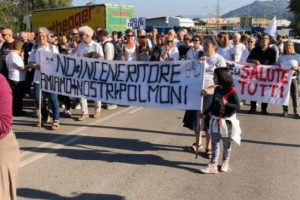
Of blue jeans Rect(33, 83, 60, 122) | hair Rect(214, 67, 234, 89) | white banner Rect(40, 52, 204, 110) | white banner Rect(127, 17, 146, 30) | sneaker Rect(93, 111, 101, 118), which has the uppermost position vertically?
white banner Rect(127, 17, 146, 30)

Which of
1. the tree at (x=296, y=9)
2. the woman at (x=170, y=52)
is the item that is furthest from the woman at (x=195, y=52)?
the tree at (x=296, y=9)

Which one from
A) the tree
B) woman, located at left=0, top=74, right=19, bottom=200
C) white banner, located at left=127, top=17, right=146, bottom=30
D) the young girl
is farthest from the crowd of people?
the tree

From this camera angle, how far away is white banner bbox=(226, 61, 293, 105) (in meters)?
10.5

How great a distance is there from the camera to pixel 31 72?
11594 mm

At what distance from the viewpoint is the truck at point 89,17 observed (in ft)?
88.8

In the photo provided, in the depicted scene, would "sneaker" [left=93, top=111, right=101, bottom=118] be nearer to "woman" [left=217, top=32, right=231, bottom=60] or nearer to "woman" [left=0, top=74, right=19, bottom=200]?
"woman" [left=217, top=32, right=231, bottom=60]

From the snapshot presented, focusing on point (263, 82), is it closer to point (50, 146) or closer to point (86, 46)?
point (86, 46)

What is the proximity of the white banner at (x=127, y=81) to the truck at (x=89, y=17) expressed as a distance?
17.5m

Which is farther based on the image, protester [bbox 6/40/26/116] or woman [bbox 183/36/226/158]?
protester [bbox 6/40/26/116]

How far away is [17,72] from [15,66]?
7.0 inches

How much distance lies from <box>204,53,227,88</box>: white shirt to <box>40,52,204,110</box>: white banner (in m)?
0.09

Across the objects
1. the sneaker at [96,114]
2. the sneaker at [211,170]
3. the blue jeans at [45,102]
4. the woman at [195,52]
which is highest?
the woman at [195,52]

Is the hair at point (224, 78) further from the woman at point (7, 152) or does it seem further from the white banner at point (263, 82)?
the white banner at point (263, 82)

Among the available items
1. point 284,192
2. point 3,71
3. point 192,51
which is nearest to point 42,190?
point 284,192
